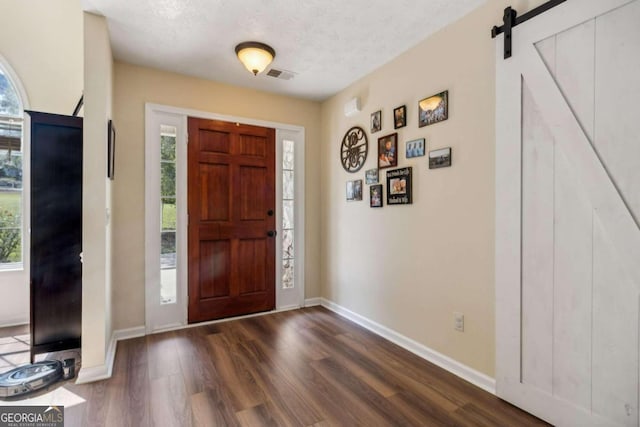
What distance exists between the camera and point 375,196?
10.2 feet

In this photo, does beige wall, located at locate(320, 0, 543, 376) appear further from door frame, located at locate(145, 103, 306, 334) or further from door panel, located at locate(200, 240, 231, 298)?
door frame, located at locate(145, 103, 306, 334)

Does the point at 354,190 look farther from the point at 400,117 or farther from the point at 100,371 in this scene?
the point at 100,371

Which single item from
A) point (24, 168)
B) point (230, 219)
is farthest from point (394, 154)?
point (24, 168)

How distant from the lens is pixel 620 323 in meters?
1.49

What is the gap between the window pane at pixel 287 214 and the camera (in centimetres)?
381

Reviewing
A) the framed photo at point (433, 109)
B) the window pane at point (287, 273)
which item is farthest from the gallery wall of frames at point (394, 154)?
the window pane at point (287, 273)

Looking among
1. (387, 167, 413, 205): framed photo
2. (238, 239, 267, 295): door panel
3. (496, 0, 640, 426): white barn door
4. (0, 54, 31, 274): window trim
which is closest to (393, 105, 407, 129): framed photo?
(387, 167, 413, 205): framed photo

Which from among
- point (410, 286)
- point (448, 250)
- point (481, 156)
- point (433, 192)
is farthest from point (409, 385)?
point (481, 156)

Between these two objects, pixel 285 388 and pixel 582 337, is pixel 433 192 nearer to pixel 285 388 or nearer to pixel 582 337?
pixel 582 337

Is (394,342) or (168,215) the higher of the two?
(168,215)

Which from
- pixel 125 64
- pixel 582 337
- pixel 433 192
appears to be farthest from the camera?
pixel 125 64

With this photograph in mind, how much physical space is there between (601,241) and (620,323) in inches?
15.6

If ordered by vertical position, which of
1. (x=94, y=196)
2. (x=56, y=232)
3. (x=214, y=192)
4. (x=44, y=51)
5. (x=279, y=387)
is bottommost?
(x=279, y=387)

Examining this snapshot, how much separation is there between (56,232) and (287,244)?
220 centimetres
